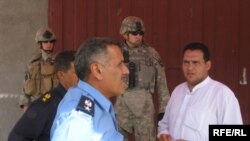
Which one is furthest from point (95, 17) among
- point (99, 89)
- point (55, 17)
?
point (99, 89)

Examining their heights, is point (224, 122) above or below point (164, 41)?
below

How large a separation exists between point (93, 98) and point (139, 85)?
130 inches

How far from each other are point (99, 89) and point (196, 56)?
1.62 meters

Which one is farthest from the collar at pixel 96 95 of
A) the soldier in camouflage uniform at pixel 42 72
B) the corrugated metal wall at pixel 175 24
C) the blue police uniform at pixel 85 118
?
the corrugated metal wall at pixel 175 24

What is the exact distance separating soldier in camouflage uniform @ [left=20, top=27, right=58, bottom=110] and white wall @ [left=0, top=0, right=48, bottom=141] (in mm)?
814

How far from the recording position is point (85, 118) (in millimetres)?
2145

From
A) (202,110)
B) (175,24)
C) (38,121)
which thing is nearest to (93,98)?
(38,121)

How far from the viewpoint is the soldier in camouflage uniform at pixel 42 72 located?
5480 mm

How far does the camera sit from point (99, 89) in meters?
2.33

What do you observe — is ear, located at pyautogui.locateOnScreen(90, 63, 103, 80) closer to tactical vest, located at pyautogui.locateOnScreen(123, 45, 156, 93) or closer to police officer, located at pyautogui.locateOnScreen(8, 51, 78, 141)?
police officer, located at pyautogui.locateOnScreen(8, 51, 78, 141)

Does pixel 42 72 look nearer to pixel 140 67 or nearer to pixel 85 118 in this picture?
pixel 140 67

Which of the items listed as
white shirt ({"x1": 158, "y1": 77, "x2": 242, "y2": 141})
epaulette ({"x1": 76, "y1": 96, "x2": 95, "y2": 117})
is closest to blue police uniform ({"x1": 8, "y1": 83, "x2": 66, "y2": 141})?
white shirt ({"x1": 158, "y1": 77, "x2": 242, "y2": 141})

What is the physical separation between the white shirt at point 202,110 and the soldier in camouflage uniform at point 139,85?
5.55 feet

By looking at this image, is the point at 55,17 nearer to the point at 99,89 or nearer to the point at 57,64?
the point at 57,64
